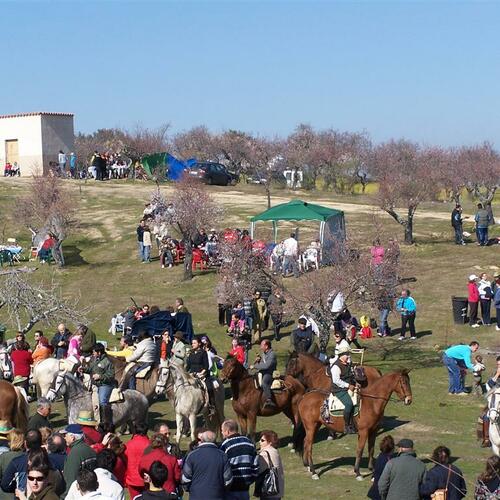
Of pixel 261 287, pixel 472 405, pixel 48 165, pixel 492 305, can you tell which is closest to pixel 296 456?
pixel 472 405

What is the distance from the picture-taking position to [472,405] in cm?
2166

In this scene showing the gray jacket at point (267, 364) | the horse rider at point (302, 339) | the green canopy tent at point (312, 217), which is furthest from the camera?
the green canopy tent at point (312, 217)

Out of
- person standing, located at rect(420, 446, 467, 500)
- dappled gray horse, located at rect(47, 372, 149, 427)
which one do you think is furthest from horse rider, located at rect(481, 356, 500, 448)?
dappled gray horse, located at rect(47, 372, 149, 427)

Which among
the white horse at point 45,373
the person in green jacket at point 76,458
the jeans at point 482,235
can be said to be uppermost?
the jeans at point 482,235

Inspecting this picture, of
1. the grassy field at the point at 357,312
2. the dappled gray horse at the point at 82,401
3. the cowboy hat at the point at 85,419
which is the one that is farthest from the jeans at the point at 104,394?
the cowboy hat at the point at 85,419

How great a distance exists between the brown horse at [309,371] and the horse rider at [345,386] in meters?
1.46

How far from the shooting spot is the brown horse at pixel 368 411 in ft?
54.0

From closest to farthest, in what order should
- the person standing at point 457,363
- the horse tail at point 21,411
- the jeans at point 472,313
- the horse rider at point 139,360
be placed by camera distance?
1. the horse tail at point 21,411
2. the horse rider at point 139,360
3. the person standing at point 457,363
4. the jeans at point 472,313

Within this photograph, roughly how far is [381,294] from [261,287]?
4.23 meters

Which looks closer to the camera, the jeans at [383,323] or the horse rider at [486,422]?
the horse rider at [486,422]

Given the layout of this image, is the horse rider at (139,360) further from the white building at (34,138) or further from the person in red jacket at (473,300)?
the white building at (34,138)

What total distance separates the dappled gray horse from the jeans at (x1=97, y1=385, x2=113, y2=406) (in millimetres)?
180

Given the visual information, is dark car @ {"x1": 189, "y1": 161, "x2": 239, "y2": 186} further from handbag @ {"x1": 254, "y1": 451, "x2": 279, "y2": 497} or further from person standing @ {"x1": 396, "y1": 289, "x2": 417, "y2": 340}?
handbag @ {"x1": 254, "y1": 451, "x2": 279, "y2": 497}

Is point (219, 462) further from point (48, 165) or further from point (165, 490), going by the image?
point (48, 165)
